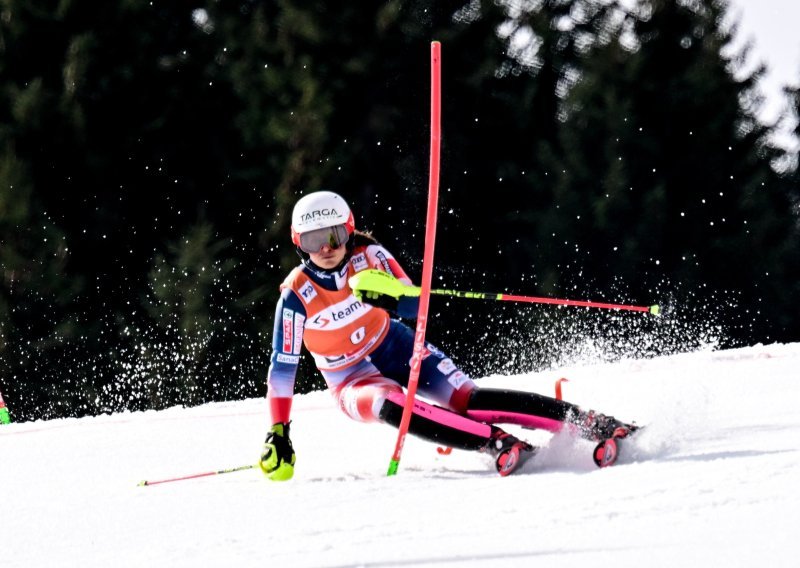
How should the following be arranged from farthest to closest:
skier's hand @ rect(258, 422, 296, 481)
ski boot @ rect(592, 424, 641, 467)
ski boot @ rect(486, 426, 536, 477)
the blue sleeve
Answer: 1. the blue sleeve
2. skier's hand @ rect(258, 422, 296, 481)
3. ski boot @ rect(486, 426, 536, 477)
4. ski boot @ rect(592, 424, 641, 467)

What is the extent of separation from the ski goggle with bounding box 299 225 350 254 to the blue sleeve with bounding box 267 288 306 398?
0.17 metres

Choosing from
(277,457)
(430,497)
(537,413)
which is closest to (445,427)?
(537,413)

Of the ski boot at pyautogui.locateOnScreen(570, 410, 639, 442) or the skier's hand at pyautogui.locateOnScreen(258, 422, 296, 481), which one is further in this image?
the skier's hand at pyautogui.locateOnScreen(258, 422, 296, 481)

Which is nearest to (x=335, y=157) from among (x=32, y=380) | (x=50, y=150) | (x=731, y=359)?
(x=50, y=150)

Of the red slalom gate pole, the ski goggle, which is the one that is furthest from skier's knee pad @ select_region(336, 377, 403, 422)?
the ski goggle

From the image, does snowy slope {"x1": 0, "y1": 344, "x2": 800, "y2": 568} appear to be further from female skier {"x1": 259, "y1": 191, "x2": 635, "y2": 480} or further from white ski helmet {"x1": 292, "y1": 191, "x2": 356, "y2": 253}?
white ski helmet {"x1": 292, "y1": 191, "x2": 356, "y2": 253}

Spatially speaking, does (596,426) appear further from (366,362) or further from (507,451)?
(366,362)

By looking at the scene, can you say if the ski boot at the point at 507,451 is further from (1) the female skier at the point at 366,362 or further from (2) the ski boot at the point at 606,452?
(2) the ski boot at the point at 606,452

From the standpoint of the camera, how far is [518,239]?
1420 centimetres

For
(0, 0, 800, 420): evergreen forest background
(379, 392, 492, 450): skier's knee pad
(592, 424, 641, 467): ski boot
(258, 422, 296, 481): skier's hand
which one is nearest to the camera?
(592, 424, 641, 467): ski boot

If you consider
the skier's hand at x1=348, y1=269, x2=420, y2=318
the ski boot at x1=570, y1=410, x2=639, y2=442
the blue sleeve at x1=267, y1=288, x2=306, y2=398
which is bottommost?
the ski boot at x1=570, y1=410, x2=639, y2=442

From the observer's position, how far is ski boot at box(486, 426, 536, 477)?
3.58 metres

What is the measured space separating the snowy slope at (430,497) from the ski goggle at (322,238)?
81 cm

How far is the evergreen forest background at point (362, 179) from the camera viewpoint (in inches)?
507
